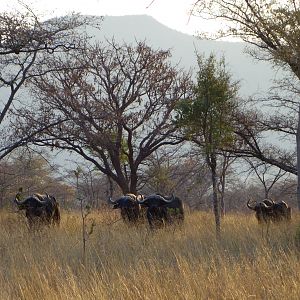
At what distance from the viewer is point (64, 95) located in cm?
2477

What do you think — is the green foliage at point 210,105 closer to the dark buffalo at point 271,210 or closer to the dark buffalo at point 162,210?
the dark buffalo at point 162,210

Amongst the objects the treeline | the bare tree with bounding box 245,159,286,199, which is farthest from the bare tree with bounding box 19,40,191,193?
the bare tree with bounding box 245,159,286,199

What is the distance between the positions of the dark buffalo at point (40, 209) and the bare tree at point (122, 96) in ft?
24.1

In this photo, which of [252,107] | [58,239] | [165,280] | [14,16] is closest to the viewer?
[165,280]

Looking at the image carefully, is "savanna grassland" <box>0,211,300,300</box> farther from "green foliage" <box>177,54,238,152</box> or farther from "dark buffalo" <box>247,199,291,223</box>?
"dark buffalo" <box>247,199,291,223</box>

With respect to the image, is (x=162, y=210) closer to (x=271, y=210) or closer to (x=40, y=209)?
(x=40, y=209)

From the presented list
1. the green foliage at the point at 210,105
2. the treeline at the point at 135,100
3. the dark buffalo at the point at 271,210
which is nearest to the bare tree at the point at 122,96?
the treeline at the point at 135,100

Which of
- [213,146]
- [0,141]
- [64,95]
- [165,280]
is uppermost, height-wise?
[64,95]

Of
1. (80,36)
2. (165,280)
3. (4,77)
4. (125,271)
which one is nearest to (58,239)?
(125,271)

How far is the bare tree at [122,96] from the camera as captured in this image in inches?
979

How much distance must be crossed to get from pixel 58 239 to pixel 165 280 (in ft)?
19.7

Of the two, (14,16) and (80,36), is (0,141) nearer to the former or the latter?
(80,36)

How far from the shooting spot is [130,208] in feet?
56.3

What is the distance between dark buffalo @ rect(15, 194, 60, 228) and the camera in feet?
52.9
